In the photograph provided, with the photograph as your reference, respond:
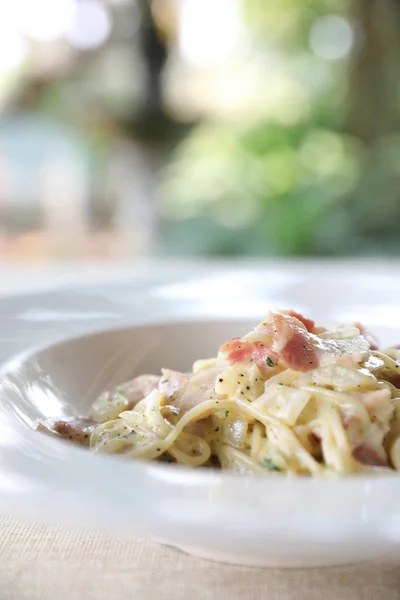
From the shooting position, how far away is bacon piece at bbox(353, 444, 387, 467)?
1162 millimetres

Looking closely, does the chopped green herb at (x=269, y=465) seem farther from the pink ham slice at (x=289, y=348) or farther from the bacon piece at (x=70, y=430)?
the bacon piece at (x=70, y=430)

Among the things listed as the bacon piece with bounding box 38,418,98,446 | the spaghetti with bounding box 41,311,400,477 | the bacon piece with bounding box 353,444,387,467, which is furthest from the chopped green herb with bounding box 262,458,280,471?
the bacon piece with bounding box 38,418,98,446

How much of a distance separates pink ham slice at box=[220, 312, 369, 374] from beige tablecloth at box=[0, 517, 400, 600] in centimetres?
37

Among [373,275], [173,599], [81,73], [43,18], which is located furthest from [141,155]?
[173,599]

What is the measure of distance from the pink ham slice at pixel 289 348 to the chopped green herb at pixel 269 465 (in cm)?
17

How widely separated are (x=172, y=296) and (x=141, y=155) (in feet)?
19.3

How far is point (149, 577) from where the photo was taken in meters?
1.05

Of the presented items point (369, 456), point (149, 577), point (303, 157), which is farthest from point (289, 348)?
point (303, 157)

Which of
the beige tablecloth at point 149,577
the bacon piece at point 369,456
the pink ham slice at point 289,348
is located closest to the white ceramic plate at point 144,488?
the beige tablecloth at point 149,577

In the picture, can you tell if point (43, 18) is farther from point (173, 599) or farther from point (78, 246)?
point (173, 599)

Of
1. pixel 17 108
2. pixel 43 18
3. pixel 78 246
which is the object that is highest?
pixel 43 18

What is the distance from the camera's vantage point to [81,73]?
7.44 m

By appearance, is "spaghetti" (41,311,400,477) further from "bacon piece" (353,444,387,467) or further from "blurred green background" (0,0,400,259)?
"blurred green background" (0,0,400,259)

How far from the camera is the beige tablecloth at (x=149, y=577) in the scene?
1006 mm
